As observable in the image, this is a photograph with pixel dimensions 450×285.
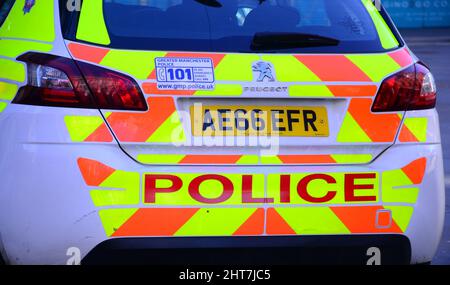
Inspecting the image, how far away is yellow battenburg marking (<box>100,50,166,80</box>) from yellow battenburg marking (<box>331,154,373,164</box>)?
0.71m

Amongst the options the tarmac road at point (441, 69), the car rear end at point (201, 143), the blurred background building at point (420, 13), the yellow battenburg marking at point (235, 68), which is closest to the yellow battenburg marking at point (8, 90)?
the car rear end at point (201, 143)

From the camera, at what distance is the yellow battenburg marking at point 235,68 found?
3594mm

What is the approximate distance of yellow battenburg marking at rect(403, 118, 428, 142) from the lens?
12.4 feet

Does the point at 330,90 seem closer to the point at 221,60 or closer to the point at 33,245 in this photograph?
the point at 221,60

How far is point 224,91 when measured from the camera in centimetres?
357

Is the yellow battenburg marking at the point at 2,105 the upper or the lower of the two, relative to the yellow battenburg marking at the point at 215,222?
upper

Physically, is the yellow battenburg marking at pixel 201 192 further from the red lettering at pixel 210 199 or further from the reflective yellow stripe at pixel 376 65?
the reflective yellow stripe at pixel 376 65

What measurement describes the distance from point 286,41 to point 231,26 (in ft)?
0.67

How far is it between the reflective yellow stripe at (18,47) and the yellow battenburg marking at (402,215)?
134 centimetres

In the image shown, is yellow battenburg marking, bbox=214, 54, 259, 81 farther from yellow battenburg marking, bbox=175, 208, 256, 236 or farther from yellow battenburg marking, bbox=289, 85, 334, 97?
yellow battenburg marking, bbox=175, 208, 256, 236

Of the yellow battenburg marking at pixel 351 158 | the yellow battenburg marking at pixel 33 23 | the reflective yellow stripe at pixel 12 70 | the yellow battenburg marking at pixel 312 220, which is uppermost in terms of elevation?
the yellow battenburg marking at pixel 33 23

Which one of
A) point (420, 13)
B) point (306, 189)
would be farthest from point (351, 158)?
point (420, 13)

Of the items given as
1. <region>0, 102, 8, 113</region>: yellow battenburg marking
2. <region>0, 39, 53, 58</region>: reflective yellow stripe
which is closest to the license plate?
<region>0, 39, 53, 58</region>: reflective yellow stripe
